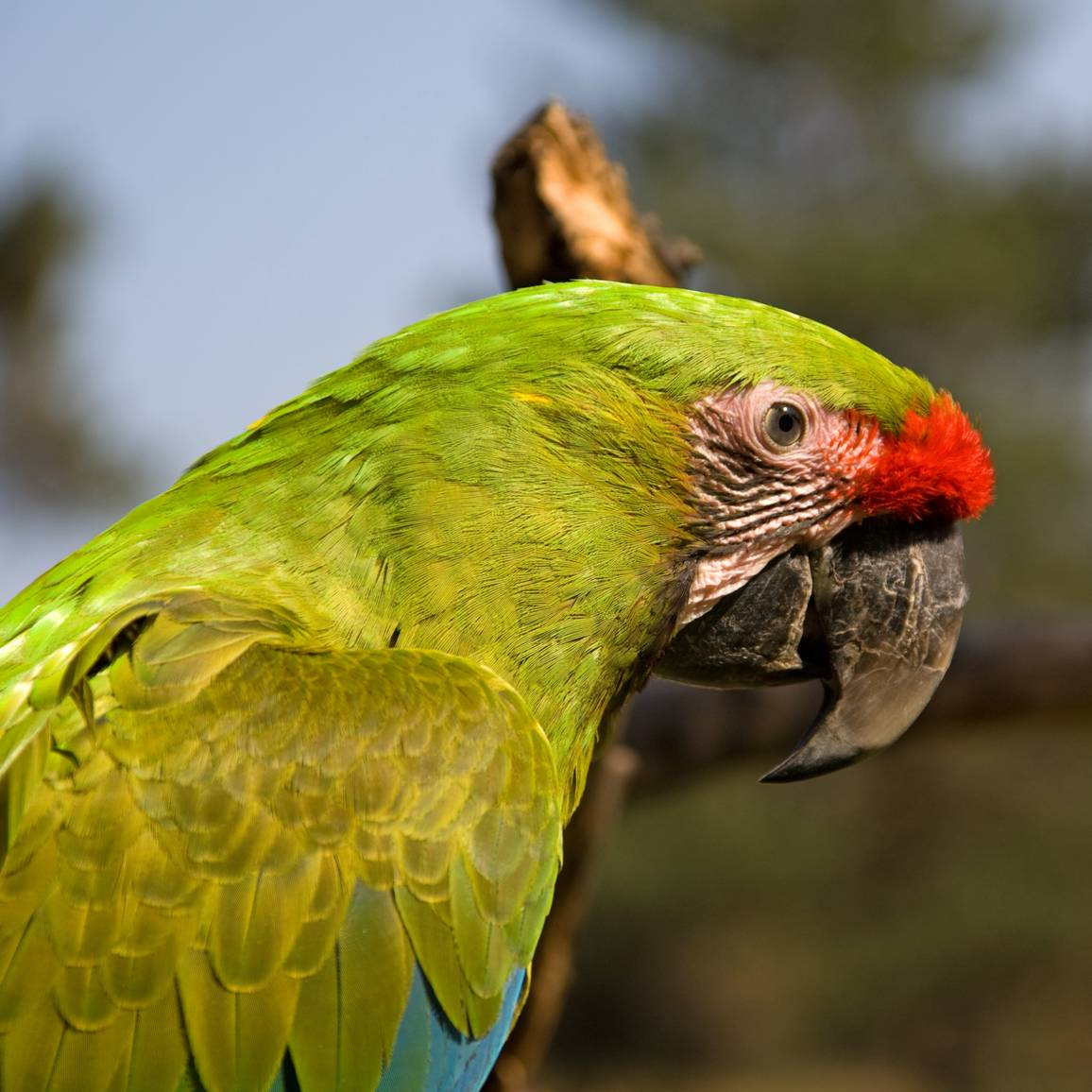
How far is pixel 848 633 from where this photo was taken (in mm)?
2172

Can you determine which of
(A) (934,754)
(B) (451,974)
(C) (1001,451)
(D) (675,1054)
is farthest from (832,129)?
(B) (451,974)

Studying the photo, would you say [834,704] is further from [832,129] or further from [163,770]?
[832,129]

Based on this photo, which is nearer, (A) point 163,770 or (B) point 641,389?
(A) point 163,770

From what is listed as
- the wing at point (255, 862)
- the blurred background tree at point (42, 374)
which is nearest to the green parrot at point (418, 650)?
the wing at point (255, 862)

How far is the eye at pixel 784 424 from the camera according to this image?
6.91 feet

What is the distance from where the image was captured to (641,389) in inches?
81.4

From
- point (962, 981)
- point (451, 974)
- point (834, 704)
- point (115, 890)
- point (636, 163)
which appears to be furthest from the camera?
point (636, 163)

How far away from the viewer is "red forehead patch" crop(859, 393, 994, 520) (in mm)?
2150

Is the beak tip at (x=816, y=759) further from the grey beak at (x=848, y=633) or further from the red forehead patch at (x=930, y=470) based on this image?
the red forehead patch at (x=930, y=470)

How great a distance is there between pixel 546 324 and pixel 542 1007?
2.04 m

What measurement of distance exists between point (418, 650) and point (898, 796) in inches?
528

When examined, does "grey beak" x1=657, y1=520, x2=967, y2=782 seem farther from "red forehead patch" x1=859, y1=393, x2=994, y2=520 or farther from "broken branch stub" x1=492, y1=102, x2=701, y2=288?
"broken branch stub" x1=492, y1=102, x2=701, y2=288

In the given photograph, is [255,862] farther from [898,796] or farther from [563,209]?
[898,796]

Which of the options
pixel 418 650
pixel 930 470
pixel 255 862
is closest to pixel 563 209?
pixel 930 470
